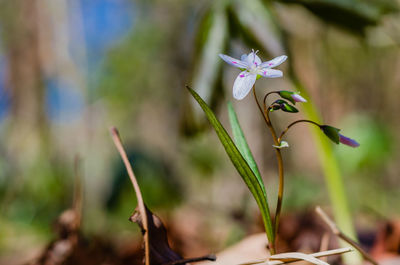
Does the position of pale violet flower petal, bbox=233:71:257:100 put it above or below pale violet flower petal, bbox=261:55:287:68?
below

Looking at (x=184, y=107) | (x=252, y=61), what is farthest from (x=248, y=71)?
(x=184, y=107)

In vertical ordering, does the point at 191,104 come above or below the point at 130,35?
below

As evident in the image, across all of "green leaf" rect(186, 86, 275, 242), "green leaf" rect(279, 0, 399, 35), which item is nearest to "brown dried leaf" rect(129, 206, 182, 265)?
"green leaf" rect(186, 86, 275, 242)

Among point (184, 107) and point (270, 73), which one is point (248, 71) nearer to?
point (270, 73)

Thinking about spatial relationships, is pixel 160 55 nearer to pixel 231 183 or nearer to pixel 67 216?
pixel 231 183

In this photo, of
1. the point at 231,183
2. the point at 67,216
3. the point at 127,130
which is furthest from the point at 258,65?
the point at 127,130

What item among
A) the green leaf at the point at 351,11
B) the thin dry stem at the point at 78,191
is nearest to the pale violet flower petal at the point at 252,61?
the thin dry stem at the point at 78,191

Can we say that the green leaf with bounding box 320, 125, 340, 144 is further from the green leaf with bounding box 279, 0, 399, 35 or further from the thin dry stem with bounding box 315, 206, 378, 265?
the green leaf with bounding box 279, 0, 399, 35

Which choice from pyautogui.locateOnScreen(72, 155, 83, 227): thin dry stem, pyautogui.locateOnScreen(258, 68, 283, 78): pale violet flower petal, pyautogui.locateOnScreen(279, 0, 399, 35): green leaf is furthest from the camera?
pyautogui.locateOnScreen(279, 0, 399, 35): green leaf

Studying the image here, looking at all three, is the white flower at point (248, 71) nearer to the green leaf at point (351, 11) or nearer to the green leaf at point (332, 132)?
the green leaf at point (332, 132)
